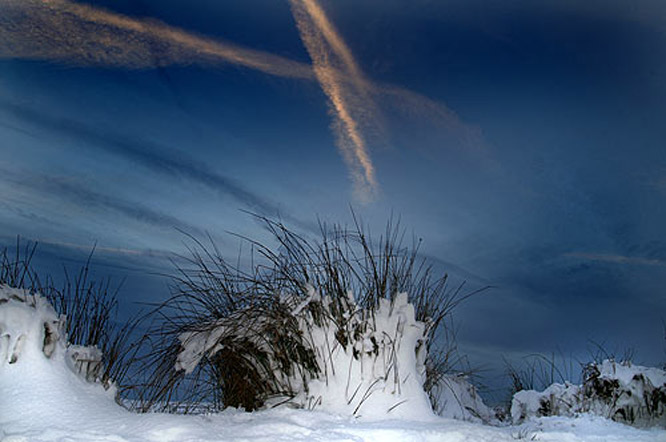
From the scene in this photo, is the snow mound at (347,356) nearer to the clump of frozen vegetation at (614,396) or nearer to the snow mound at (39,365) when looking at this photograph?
the snow mound at (39,365)

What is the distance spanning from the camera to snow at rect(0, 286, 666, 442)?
244 cm

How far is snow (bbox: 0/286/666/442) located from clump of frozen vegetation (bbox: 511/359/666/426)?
6.63 ft

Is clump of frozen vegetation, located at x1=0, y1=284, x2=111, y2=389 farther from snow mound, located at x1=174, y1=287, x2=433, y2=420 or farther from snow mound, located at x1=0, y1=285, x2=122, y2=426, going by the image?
snow mound, located at x1=174, y1=287, x2=433, y2=420

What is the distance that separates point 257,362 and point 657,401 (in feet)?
12.1

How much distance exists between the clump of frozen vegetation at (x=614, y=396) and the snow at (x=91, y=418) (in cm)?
202

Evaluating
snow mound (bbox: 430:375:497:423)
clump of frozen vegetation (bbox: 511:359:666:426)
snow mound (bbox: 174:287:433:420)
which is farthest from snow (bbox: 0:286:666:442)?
clump of frozen vegetation (bbox: 511:359:666:426)

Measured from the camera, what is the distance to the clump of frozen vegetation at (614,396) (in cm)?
500

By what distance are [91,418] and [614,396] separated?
4518 millimetres

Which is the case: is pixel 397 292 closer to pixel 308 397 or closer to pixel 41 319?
pixel 308 397

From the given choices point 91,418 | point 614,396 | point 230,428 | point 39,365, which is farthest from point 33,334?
point 614,396

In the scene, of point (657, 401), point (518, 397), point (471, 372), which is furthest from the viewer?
point (518, 397)

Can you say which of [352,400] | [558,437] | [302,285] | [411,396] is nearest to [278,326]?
[302,285]

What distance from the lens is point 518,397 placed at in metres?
5.92

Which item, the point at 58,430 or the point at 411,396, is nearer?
the point at 58,430
